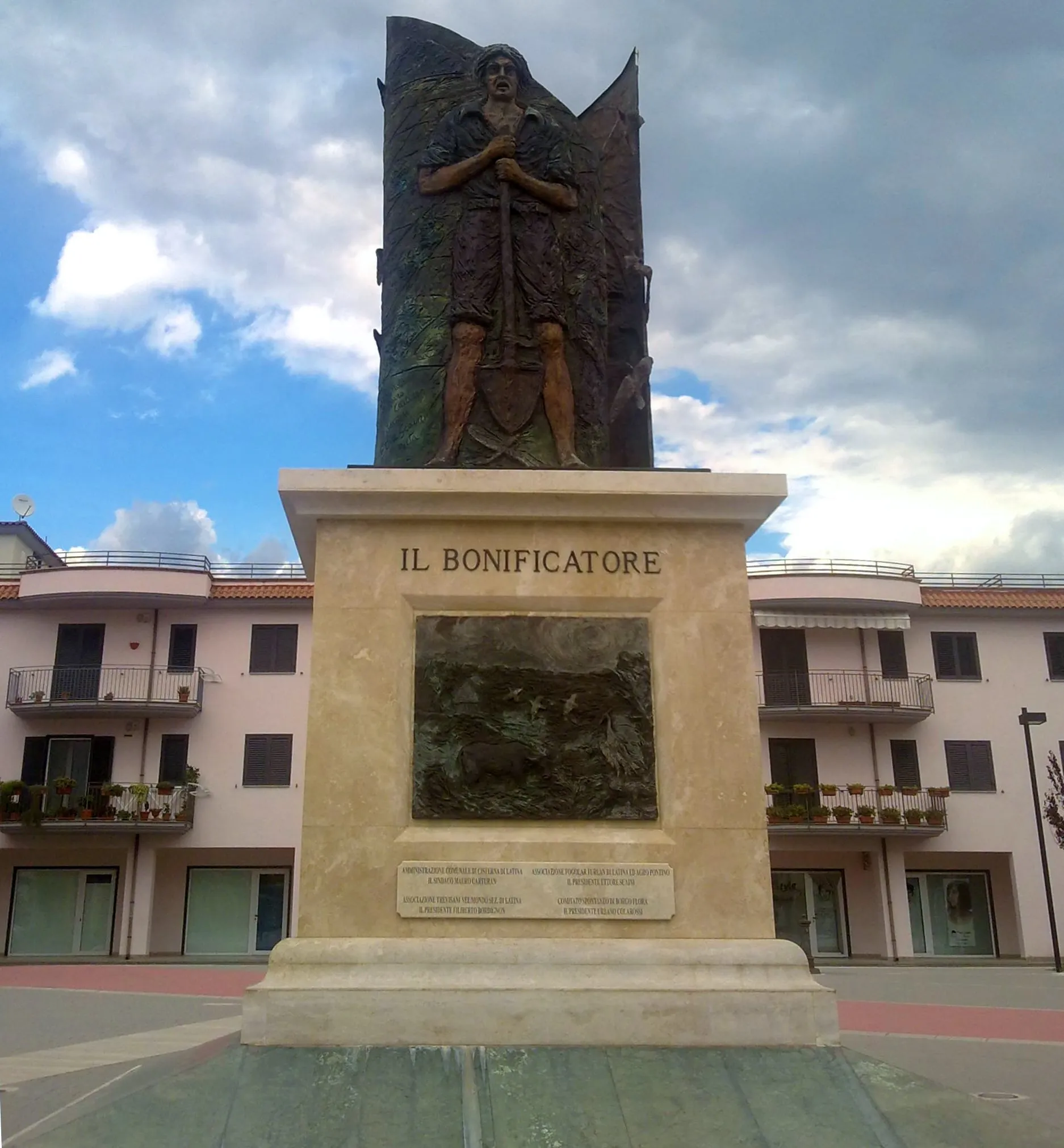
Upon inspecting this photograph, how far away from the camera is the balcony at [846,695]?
1294 inches

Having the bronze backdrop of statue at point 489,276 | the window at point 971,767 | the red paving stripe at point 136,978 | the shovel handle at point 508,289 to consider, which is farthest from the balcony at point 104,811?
the shovel handle at point 508,289

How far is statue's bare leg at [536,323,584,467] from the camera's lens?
7.48m

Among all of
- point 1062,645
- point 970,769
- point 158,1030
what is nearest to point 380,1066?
point 158,1030

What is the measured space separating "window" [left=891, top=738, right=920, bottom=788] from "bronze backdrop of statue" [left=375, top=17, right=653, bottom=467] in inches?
1088

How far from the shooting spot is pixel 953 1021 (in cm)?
1511

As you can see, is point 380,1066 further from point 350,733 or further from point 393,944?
point 350,733

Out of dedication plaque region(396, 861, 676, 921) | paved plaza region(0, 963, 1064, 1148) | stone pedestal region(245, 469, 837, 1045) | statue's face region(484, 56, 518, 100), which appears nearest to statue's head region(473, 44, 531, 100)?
statue's face region(484, 56, 518, 100)

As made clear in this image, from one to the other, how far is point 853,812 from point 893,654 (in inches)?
213

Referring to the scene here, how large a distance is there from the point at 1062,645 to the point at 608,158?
3028 centimetres

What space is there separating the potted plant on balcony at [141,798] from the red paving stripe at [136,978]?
405 centimetres

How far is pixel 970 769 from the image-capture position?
3344 cm

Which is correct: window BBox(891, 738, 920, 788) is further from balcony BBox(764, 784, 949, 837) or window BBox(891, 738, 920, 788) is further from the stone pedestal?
the stone pedestal

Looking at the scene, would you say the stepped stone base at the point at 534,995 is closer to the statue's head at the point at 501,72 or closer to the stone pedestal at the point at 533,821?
the stone pedestal at the point at 533,821

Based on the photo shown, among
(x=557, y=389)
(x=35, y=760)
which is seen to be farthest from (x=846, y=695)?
(x=557, y=389)
